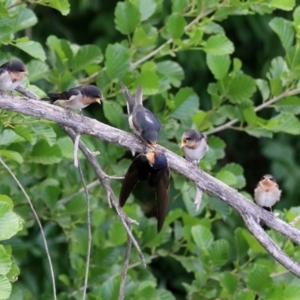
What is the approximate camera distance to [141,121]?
296 cm

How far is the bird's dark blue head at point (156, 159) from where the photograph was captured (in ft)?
8.39

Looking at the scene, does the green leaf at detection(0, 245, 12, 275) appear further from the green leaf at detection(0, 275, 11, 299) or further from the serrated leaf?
the serrated leaf

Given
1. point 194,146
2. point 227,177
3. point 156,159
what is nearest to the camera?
point 156,159

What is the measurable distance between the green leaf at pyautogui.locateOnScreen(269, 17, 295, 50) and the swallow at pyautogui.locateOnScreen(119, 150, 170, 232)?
1140 mm

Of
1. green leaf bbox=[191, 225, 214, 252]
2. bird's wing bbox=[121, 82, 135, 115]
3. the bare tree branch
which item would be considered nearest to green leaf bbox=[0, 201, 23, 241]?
the bare tree branch

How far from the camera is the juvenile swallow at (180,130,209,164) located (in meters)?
3.29

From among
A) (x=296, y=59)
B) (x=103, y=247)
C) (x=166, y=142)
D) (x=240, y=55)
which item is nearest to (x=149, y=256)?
(x=103, y=247)

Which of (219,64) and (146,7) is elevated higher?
(146,7)

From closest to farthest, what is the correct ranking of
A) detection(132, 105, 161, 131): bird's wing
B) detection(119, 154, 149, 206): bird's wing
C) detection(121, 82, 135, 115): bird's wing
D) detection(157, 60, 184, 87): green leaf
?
detection(119, 154, 149, 206): bird's wing → detection(132, 105, 161, 131): bird's wing → detection(121, 82, 135, 115): bird's wing → detection(157, 60, 184, 87): green leaf

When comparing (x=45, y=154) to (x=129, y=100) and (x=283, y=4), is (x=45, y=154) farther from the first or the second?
(x=283, y=4)

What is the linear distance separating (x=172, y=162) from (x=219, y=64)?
118 cm

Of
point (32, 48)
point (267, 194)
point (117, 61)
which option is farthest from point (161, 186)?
point (117, 61)

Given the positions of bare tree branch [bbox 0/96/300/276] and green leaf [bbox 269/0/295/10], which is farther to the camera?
green leaf [bbox 269/0/295/10]

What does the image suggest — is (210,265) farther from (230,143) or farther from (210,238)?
(230,143)
